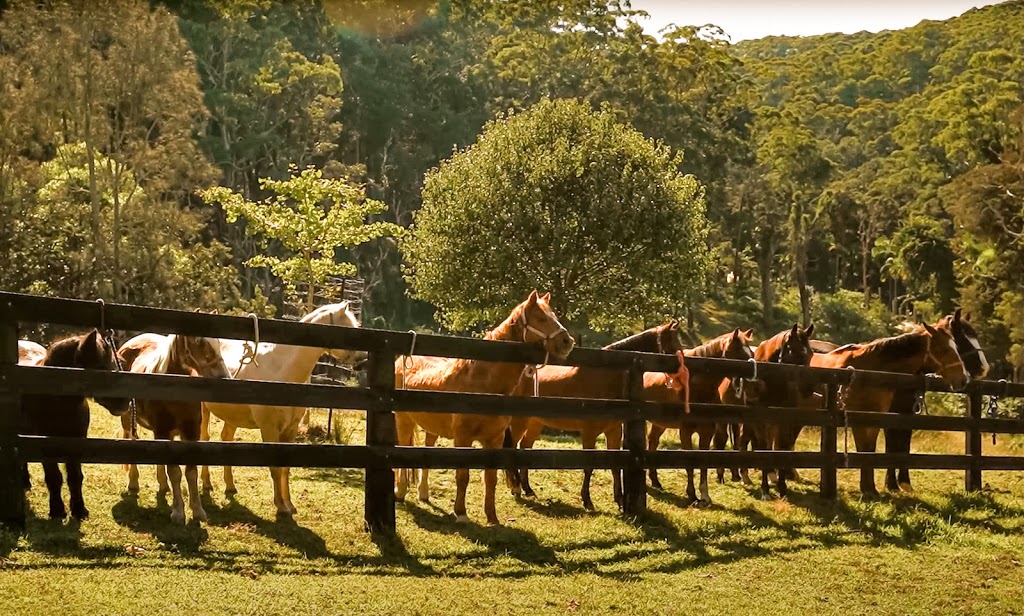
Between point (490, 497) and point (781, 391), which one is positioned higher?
point (781, 391)

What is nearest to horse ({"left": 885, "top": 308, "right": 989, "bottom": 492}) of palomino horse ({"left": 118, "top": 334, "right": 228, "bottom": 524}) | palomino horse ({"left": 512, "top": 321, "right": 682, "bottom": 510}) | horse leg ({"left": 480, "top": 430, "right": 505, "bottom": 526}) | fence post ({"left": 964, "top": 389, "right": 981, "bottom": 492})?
fence post ({"left": 964, "top": 389, "right": 981, "bottom": 492})

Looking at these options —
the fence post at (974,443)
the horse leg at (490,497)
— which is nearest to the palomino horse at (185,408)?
the horse leg at (490,497)

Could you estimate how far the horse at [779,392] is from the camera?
1241 centimetres

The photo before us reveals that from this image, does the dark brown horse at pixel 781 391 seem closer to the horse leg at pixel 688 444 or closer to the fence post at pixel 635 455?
the horse leg at pixel 688 444

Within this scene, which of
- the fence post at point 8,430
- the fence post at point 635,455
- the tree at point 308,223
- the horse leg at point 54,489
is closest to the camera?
the fence post at point 8,430

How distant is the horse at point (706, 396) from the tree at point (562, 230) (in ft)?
58.2

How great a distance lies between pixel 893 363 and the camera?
13250 millimetres

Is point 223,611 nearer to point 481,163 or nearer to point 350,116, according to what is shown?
point 481,163

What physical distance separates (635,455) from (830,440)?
2.87 metres

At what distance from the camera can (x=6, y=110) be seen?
3825 cm

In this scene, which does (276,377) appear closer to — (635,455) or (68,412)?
(68,412)

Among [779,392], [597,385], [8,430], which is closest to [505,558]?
[8,430]

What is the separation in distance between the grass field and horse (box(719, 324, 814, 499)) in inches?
45.5

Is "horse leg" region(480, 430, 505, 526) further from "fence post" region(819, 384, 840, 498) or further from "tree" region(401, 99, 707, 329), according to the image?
"tree" region(401, 99, 707, 329)
